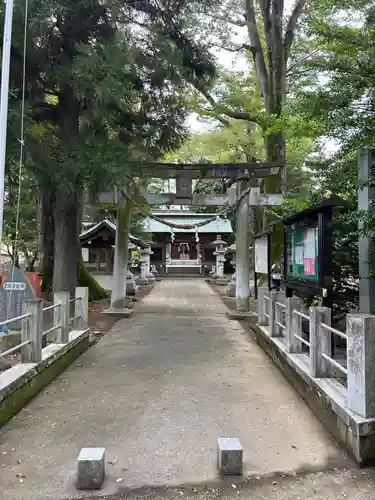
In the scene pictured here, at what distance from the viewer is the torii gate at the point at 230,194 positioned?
1101 cm

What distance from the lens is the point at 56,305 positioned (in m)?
6.52

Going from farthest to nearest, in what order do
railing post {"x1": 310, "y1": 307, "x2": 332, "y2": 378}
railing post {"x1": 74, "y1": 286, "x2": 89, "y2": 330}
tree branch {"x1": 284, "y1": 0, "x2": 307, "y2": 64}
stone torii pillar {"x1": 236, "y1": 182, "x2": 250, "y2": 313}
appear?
1. tree branch {"x1": 284, "y1": 0, "x2": 307, "y2": 64}
2. stone torii pillar {"x1": 236, "y1": 182, "x2": 250, "y2": 313}
3. railing post {"x1": 74, "y1": 286, "x2": 89, "y2": 330}
4. railing post {"x1": 310, "y1": 307, "x2": 332, "y2": 378}

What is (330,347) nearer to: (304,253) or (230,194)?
(304,253)

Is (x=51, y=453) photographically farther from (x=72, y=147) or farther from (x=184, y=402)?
(x=72, y=147)

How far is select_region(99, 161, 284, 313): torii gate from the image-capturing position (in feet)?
36.1

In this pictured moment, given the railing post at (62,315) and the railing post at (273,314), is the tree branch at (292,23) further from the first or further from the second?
the railing post at (62,315)

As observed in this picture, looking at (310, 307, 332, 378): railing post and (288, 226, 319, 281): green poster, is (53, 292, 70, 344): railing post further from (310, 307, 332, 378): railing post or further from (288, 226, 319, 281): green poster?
(310, 307, 332, 378): railing post

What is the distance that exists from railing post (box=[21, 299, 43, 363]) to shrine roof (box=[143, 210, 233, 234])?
2588cm

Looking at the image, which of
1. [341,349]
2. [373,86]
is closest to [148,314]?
[341,349]

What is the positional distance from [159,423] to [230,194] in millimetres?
9176

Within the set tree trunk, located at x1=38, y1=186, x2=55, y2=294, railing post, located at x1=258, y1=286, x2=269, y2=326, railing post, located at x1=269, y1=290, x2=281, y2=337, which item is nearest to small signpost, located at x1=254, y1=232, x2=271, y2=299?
railing post, located at x1=258, y1=286, x2=269, y2=326

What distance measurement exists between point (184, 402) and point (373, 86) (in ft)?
16.6

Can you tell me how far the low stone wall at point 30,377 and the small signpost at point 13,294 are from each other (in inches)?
28.2

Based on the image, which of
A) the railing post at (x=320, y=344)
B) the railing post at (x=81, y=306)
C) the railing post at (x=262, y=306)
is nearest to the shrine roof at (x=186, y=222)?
the railing post at (x=262, y=306)
